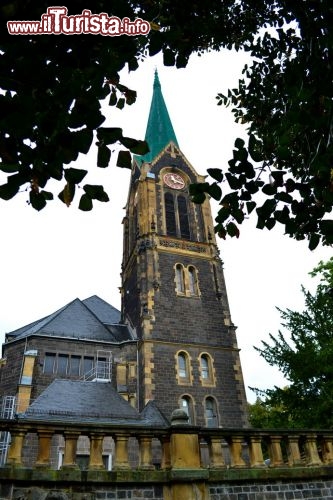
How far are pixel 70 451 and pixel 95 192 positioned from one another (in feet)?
13.8

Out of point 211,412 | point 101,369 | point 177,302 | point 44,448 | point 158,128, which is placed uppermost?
point 158,128

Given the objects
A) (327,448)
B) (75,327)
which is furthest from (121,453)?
(75,327)

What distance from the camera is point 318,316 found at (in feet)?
50.3

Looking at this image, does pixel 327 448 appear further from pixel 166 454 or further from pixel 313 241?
pixel 313 241

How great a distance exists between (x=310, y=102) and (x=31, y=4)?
259 centimetres

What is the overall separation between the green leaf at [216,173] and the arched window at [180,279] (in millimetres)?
19514

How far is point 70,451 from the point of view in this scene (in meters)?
5.79

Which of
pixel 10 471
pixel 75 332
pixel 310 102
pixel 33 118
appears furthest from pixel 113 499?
pixel 75 332

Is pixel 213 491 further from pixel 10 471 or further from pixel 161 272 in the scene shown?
pixel 161 272

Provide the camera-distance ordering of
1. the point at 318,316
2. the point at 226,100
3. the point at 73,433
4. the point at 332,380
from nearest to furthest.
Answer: the point at 73,433 → the point at 226,100 → the point at 332,380 → the point at 318,316

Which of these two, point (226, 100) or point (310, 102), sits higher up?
point (226, 100)

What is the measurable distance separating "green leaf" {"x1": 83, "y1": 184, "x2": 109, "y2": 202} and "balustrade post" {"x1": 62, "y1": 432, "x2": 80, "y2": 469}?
13.4ft

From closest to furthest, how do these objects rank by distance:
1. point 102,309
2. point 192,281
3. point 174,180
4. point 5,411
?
point 5,411 < point 192,281 < point 174,180 < point 102,309

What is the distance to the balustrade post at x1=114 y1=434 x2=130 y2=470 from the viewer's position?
19.4 feet
